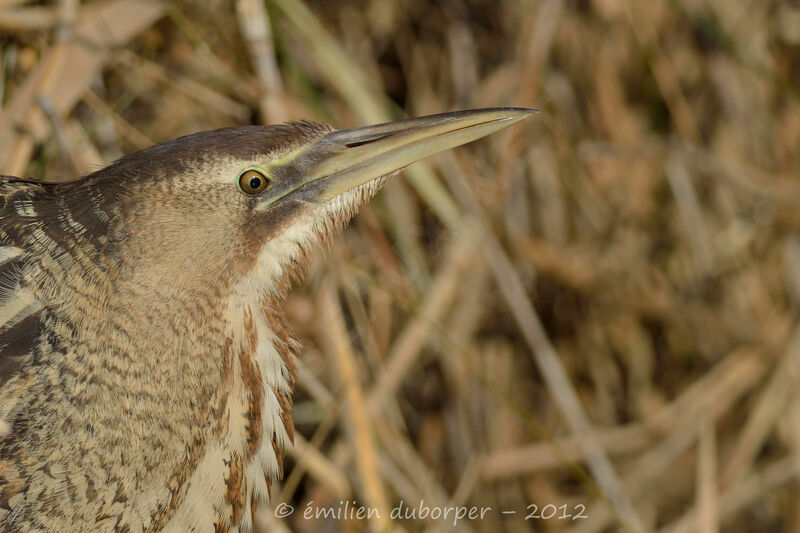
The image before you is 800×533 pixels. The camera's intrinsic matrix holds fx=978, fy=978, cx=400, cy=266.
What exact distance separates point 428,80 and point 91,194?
4.36 feet

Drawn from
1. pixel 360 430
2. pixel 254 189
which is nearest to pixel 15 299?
pixel 254 189

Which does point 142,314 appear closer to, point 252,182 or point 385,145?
point 252,182

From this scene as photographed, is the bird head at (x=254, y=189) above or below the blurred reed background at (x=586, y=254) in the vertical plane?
below

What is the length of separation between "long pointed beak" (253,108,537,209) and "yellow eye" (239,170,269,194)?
0.07 feet

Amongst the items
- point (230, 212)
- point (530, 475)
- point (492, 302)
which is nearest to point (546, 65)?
point (492, 302)

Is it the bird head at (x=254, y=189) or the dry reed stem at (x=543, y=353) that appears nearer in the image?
the bird head at (x=254, y=189)

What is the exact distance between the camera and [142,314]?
1021 mm

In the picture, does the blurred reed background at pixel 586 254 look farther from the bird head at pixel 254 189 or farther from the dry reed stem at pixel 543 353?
the bird head at pixel 254 189

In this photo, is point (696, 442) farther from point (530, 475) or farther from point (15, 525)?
point (15, 525)

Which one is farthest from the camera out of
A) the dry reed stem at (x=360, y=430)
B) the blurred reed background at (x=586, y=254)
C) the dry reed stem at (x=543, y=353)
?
the blurred reed background at (x=586, y=254)

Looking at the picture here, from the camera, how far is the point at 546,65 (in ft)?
7.33

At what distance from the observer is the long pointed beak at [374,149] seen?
111cm

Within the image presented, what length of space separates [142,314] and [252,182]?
18 cm

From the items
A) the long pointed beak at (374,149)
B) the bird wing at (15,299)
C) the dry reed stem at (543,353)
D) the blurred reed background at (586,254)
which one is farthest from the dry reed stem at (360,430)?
the bird wing at (15,299)
